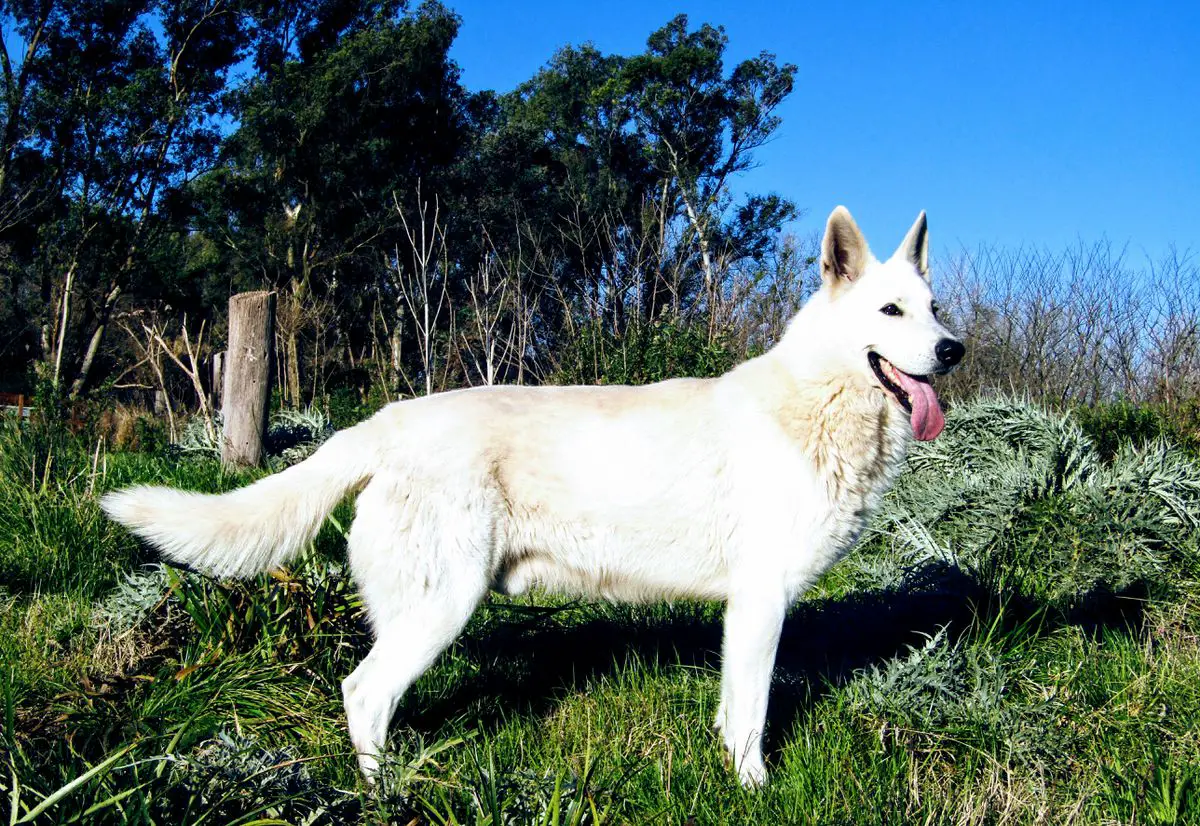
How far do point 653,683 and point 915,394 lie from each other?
1.48 metres

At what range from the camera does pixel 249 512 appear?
9.25ft

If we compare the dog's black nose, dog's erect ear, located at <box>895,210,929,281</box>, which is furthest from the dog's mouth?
dog's erect ear, located at <box>895,210,929,281</box>

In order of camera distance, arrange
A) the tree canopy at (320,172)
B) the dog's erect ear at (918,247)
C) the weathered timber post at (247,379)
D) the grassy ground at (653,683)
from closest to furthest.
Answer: the grassy ground at (653,683) < the dog's erect ear at (918,247) < the weathered timber post at (247,379) < the tree canopy at (320,172)

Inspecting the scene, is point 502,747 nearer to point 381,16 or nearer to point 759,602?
point 759,602

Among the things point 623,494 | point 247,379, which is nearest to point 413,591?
point 623,494

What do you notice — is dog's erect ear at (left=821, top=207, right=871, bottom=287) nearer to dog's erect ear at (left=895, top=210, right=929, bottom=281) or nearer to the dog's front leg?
dog's erect ear at (left=895, top=210, right=929, bottom=281)

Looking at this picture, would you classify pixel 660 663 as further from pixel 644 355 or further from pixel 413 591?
pixel 644 355

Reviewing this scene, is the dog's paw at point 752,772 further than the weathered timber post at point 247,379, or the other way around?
the weathered timber post at point 247,379

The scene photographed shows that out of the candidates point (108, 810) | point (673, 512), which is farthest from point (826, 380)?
point (108, 810)

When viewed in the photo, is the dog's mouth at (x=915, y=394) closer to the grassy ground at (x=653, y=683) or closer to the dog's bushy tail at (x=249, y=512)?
the grassy ground at (x=653, y=683)

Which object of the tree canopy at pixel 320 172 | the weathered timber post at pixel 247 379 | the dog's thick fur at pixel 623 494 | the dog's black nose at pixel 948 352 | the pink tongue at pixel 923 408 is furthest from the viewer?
the tree canopy at pixel 320 172

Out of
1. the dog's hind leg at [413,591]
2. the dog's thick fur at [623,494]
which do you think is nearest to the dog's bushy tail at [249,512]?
the dog's thick fur at [623,494]

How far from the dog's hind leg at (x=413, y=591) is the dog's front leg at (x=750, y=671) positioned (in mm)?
858

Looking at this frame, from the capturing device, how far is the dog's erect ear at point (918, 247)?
131 inches
